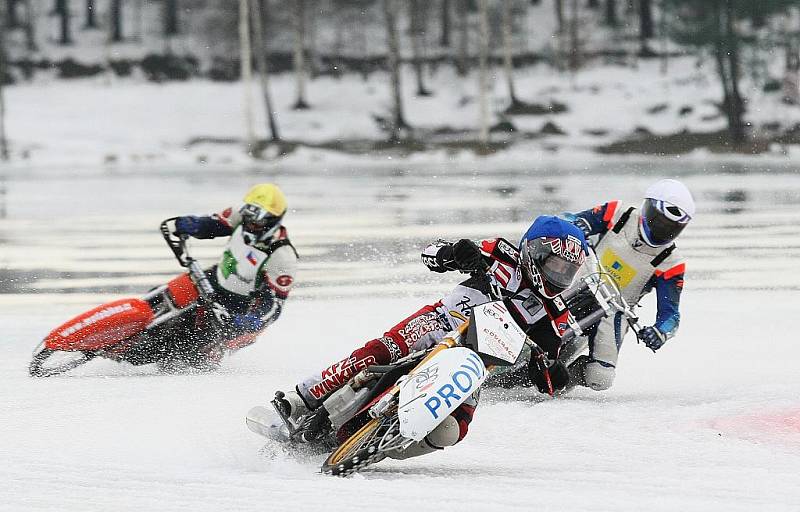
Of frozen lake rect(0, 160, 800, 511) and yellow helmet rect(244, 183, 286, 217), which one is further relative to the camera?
yellow helmet rect(244, 183, 286, 217)

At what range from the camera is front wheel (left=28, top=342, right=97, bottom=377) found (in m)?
8.45

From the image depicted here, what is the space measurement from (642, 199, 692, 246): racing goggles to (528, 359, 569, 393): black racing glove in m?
2.34

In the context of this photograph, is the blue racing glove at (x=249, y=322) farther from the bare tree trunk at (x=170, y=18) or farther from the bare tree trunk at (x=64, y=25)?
the bare tree trunk at (x=64, y=25)

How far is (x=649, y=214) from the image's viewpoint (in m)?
8.20

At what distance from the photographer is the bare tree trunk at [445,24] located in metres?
54.8

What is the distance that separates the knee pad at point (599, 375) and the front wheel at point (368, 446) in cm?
287

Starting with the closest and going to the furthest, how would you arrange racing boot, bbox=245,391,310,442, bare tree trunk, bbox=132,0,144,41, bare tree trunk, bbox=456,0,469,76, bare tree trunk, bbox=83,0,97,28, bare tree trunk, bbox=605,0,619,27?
racing boot, bbox=245,391,310,442
bare tree trunk, bbox=456,0,469,76
bare tree trunk, bbox=605,0,619,27
bare tree trunk, bbox=132,0,144,41
bare tree trunk, bbox=83,0,97,28

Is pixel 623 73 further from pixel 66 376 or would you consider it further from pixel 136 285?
pixel 66 376

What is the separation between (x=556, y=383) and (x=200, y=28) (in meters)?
53.1

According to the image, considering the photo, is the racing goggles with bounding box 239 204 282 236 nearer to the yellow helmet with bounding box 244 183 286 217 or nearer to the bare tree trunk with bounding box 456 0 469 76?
the yellow helmet with bounding box 244 183 286 217

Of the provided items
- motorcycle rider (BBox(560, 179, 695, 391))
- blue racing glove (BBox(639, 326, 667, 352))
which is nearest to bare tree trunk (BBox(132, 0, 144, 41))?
motorcycle rider (BBox(560, 179, 695, 391))

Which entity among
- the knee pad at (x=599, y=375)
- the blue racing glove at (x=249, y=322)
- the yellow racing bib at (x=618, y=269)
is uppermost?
the yellow racing bib at (x=618, y=269)

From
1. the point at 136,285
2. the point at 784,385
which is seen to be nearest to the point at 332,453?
the point at 784,385

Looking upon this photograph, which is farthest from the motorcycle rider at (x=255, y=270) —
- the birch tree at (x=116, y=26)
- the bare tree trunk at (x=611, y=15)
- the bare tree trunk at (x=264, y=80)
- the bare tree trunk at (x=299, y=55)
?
the birch tree at (x=116, y=26)
